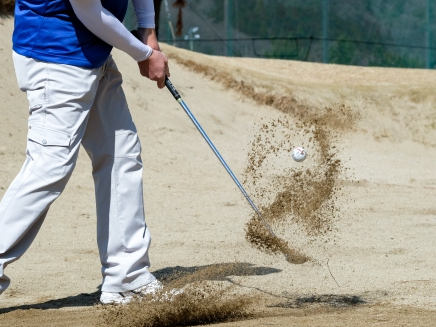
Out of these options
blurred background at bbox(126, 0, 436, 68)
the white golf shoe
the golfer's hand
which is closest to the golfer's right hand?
the golfer's hand

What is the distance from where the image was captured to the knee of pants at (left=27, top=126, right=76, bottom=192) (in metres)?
3.26

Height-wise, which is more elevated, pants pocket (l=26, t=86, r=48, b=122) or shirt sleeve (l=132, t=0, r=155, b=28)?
shirt sleeve (l=132, t=0, r=155, b=28)

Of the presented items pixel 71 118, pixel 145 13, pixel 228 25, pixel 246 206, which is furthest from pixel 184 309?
pixel 228 25

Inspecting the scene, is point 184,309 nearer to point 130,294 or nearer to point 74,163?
point 130,294

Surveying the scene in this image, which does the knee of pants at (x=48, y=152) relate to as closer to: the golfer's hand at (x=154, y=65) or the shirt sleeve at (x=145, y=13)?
the golfer's hand at (x=154, y=65)

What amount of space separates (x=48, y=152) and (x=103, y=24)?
0.63 metres

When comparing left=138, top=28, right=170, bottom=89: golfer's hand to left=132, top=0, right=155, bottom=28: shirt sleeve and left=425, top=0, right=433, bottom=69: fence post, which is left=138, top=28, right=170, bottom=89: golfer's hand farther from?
left=425, top=0, right=433, bottom=69: fence post

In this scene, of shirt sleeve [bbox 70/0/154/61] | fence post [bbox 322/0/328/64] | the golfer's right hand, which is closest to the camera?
shirt sleeve [bbox 70/0/154/61]

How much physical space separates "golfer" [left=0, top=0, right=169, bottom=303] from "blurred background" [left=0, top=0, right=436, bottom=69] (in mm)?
16252

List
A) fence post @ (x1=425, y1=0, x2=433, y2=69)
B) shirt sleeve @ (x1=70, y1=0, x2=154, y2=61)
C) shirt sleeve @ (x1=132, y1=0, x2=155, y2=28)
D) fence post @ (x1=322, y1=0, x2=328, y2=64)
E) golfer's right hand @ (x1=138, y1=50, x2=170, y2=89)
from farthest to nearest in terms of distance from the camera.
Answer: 1. fence post @ (x1=425, y1=0, x2=433, y2=69)
2. fence post @ (x1=322, y1=0, x2=328, y2=64)
3. shirt sleeve @ (x1=132, y1=0, x2=155, y2=28)
4. golfer's right hand @ (x1=138, y1=50, x2=170, y2=89)
5. shirt sleeve @ (x1=70, y1=0, x2=154, y2=61)

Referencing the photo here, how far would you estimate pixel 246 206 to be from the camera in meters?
7.05

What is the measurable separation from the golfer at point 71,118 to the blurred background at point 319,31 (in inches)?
640

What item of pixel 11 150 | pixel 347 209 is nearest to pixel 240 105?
pixel 11 150

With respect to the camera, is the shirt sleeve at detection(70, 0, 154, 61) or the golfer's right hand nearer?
the shirt sleeve at detection(70, 0, 154, 61)
